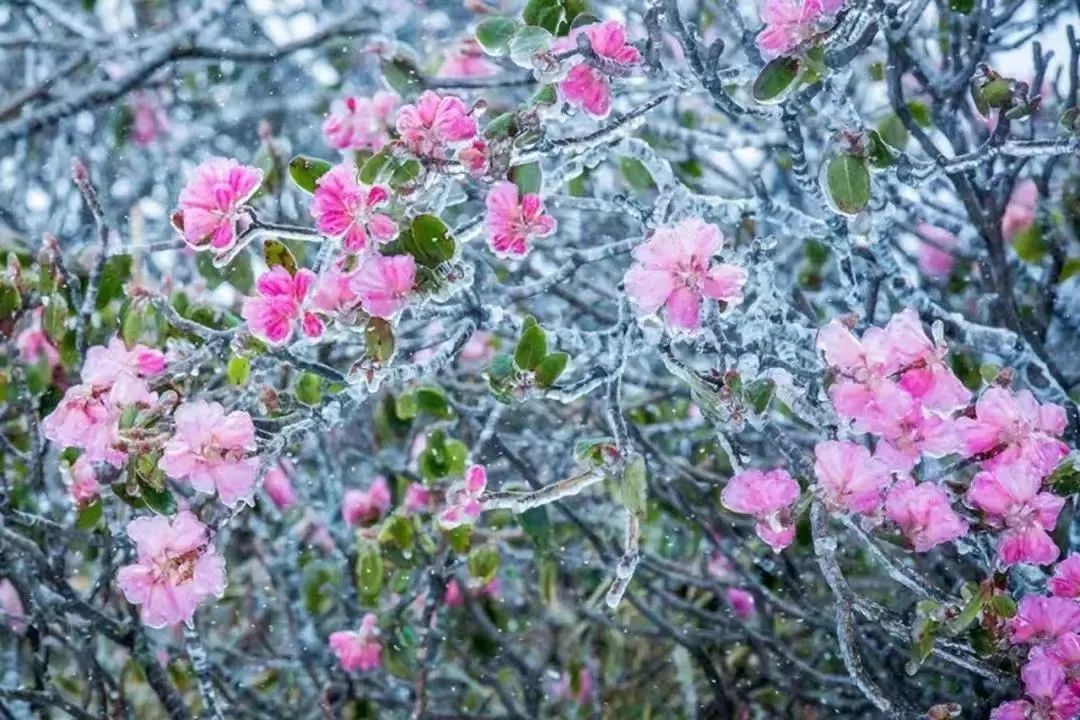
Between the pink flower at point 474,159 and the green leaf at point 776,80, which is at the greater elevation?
the pink flower at point 474,159

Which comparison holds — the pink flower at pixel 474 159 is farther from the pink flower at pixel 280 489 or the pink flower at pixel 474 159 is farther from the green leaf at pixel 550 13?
the pink flower at pixel 280 489

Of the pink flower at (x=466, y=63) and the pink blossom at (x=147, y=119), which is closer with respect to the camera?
the pink flower at (x=466, y=63)

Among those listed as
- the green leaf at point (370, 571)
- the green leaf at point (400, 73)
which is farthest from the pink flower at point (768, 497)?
the green leaf at point (400, 73)

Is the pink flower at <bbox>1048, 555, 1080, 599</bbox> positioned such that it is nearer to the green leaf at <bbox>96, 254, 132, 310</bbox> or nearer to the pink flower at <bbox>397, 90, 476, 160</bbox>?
the pink flower at <bbox>397, 90, 476, 160</bbox>

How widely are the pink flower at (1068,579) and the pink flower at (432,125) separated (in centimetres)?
81

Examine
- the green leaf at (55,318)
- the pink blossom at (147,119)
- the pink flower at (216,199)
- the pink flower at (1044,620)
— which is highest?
the pink blossom at (147,119)

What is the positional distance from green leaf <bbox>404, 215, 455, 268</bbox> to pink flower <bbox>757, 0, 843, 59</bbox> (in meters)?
0.40

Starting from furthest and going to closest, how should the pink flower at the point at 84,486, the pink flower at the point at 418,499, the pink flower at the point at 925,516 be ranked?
the pink flower at the point at 418,499
the pink flower at the point at 84,486
the pink flower at the point at 925,516

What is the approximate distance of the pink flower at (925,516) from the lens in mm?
1256

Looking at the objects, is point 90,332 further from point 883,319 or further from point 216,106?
point 216,106

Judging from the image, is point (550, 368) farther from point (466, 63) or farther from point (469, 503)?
point (466, 63)

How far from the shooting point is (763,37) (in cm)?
129

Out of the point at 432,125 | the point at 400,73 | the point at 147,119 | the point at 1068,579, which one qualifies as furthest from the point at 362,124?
the point at 147,119

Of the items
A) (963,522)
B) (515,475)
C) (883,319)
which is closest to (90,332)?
(515,475)
